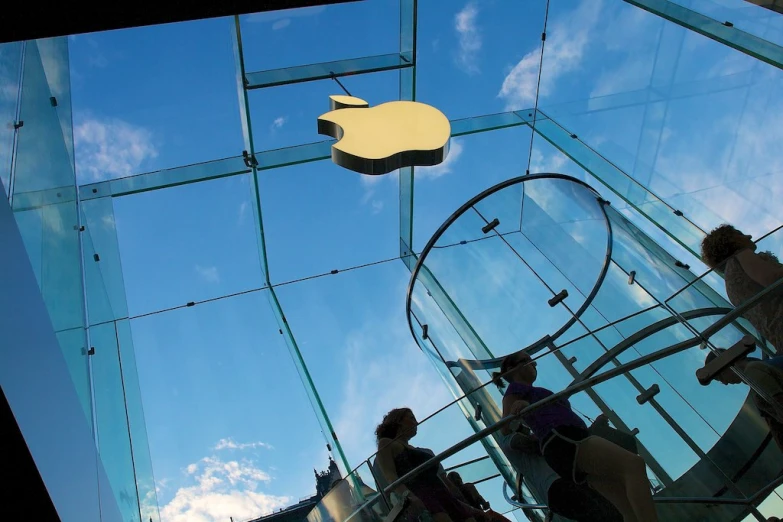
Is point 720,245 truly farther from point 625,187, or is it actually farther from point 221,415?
point 221,415

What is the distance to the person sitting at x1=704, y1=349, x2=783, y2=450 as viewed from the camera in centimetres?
270

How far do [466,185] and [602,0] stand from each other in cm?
187

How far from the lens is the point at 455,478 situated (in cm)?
363

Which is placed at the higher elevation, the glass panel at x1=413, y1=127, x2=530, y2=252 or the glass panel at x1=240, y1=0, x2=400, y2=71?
the glass panel at x1=240, y1=0, x2=400, y2=71

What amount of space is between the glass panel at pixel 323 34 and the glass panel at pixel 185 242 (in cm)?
105

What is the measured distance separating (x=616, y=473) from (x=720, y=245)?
1439 millimetres

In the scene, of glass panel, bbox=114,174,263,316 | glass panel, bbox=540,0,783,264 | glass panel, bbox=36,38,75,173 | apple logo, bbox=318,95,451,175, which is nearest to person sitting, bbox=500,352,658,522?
apple logo, bbox=318,95,451,175

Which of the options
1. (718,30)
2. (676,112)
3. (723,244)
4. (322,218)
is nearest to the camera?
(723,244)

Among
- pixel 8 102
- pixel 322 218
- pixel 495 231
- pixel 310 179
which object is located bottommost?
pixel 495 231

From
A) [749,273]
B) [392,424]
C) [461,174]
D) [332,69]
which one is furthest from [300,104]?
[749,273]

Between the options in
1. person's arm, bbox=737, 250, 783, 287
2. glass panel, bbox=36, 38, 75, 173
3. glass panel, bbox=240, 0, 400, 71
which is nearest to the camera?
person's arm, bbox=737, 250, 783, 287

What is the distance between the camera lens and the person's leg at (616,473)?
2.73 metres

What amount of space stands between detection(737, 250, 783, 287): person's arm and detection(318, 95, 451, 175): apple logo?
2054 millimetres

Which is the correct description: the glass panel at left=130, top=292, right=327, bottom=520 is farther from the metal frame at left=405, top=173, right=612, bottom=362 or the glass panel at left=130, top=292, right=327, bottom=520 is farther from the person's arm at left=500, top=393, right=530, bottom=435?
the person's arm at left=500, top=393, right=530, bottom=435
